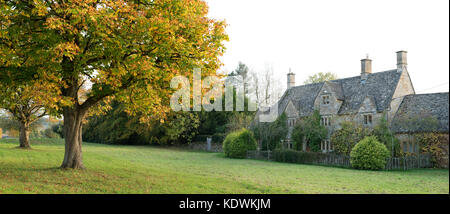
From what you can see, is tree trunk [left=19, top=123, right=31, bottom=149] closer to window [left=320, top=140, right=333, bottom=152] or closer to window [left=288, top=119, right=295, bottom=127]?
window [left=288, top=119, right=295, bottom=127]

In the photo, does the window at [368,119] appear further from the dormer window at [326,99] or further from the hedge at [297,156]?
the hedge at [297,156]

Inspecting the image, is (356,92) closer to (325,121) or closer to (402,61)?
(325,121)

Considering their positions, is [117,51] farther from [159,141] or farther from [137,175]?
[159,141]

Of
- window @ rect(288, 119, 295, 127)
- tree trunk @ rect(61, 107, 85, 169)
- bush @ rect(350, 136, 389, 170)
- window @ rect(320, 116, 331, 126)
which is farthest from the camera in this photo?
window @ rect(288, 119, 295, 127)

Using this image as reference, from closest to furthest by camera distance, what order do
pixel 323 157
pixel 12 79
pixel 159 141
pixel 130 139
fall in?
pixel 12 79, pixel 323 157, pixel 159 141, pixel 130 139

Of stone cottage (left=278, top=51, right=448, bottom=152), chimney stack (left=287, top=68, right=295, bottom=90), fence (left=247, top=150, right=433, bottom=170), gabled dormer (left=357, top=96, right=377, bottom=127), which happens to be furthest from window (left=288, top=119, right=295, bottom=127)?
gabled dormer (left=357, top=96, right=377, bottom=127)

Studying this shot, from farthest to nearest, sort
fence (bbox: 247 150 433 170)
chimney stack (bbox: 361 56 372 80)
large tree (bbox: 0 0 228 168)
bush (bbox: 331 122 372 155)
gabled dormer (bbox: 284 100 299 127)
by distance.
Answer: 1. gabled dormer (bbox: 284 100 299 127)
2. chimney stack (bbox: 361 56 372 80)
3. bush (bbox: 331 122 372 155)
4. fence (bbox: 247 150 433 170)
5. large tree (bbox: 0 0 228 168)

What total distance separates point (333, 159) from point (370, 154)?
12.6ft

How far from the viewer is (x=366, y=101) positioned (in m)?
35.3

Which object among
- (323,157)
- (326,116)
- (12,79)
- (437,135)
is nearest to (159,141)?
(326,116)

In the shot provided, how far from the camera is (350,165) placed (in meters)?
28.8

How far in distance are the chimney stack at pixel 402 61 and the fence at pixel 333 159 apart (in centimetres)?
963

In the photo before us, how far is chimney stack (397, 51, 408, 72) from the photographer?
3540cm

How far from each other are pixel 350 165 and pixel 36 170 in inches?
853
